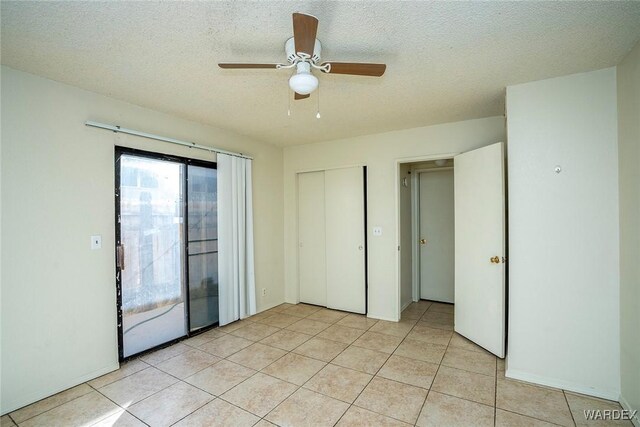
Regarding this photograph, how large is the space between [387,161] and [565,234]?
211 centimetres

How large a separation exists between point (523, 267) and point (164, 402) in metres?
3.11

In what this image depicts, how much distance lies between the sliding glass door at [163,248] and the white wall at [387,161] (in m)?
1.92

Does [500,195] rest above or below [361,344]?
above

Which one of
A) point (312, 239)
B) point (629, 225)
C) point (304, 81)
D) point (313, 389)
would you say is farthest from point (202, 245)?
point (629, 225)

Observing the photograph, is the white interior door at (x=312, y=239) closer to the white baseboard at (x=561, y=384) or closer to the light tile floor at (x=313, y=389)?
the light tile floor at (x=313, y=389)

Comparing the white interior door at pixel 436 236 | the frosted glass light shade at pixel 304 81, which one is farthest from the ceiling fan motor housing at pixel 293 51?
the white interior door at pixel 436 236

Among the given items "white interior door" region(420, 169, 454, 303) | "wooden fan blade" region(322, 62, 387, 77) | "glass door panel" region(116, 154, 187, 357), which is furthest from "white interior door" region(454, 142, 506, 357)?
"glass door panel" region(116, 154, 187, 357)

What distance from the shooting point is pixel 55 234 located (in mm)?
2344

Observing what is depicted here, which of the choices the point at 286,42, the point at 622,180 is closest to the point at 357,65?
the point at 286,42

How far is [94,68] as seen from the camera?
7.17 ft

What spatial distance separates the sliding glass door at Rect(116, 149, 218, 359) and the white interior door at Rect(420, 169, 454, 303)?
325 centimetres

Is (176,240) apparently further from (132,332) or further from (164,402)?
(164,402)

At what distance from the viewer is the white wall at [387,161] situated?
348 cm

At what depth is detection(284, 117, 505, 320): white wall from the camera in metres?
3.48
